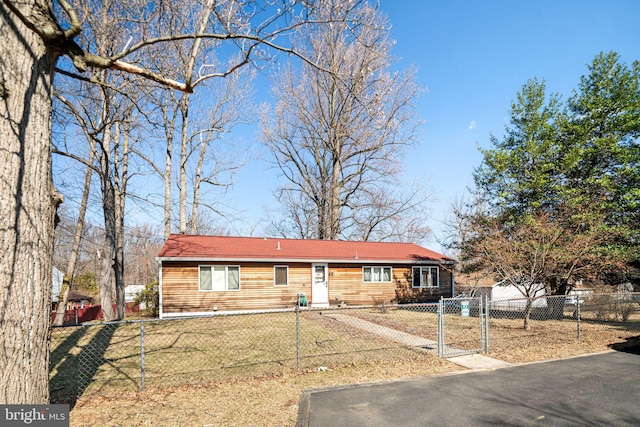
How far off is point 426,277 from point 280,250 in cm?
881

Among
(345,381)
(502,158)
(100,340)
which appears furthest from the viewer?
(502,158)

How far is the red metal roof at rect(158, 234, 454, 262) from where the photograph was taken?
15664mm

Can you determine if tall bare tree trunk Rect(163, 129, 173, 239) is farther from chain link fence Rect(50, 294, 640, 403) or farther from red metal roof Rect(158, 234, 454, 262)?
chain link fence Rect(50, 294, 640, 403)

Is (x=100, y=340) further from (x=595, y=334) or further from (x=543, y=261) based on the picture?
(x=595, y=334)

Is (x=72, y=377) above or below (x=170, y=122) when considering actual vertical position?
below

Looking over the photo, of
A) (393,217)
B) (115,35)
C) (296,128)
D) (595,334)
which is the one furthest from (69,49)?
(393,217)

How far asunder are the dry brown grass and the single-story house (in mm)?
9665

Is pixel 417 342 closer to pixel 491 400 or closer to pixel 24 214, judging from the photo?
pixel 491 400

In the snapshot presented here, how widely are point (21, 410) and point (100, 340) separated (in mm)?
7770

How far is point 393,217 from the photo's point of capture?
2761 cm

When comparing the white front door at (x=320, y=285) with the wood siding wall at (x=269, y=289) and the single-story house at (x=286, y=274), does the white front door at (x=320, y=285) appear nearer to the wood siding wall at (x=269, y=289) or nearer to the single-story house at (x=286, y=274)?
the single-story house at (x=286, y=274)

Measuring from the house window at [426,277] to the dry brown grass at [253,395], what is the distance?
35.4 ft

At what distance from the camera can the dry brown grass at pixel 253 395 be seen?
446cm

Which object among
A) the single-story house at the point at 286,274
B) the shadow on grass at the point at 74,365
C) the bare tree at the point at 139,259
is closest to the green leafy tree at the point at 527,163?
the single-story house at the point at 286,274
